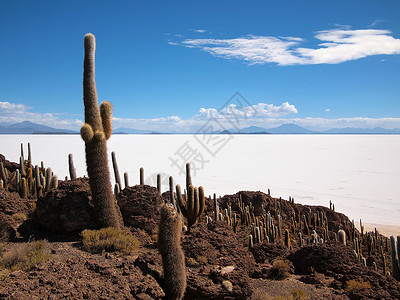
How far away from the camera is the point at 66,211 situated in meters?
8.88

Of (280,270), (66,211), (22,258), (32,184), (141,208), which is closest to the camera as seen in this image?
(22,258)

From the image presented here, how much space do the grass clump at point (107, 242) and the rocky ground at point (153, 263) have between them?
0.21m

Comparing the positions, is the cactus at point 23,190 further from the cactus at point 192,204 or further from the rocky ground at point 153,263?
the cactus at point 192,204

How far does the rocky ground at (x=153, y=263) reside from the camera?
208 inches

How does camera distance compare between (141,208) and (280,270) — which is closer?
(280,270)

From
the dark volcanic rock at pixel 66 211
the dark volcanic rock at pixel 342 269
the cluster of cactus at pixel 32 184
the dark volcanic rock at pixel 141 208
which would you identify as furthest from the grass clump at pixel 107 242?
the cluster of cactus at pixel 32 184

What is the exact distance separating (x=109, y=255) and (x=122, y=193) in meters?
3.20

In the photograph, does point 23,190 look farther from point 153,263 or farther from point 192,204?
point 153,263

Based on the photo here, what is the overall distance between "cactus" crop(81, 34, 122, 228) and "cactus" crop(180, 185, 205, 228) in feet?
6.02

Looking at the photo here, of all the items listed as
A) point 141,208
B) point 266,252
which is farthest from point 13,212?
point 266,252

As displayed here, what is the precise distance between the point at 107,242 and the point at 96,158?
223 centimetres

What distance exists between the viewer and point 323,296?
6387mm

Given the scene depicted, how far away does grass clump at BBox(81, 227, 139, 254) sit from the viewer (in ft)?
25.5

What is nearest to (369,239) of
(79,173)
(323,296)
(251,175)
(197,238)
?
(323,296)
